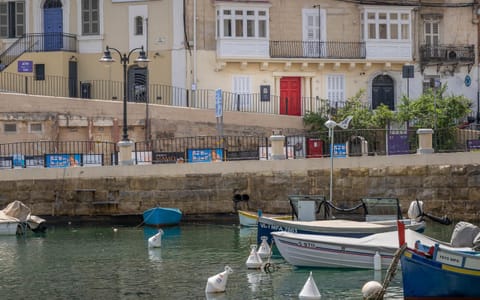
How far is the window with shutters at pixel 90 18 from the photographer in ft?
164

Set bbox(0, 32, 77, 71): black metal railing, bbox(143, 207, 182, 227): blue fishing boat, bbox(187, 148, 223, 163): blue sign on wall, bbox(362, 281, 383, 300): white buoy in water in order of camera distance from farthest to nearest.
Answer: bbox(0, 32, 77, 71): black metal railing, bbox(187, 148, 223, 163): blue sign on wall, bbox(143, 207, 182, 227): blue fishing boat, bbox(362, 281, 383, 300): white buoy in water

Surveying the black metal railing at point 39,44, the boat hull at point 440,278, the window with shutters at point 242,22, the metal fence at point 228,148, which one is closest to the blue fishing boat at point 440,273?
the boat hull at point 440,278

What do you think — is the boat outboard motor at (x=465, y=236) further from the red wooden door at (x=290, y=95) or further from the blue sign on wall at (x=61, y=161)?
the red wooden door at (x=290, y=95)

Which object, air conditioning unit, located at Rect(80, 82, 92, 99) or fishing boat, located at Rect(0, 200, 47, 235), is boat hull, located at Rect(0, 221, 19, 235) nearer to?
fishing boat, located at Rect(0, 200, 47, 235)

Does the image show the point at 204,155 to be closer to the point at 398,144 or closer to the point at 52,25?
the point at 398,144

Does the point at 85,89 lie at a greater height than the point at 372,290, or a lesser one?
greater

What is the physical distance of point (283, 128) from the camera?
1855 inches

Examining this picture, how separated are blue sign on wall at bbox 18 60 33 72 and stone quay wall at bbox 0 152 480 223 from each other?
10269mm

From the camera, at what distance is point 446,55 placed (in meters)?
50.8

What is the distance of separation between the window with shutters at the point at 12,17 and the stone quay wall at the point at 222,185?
12.5 m

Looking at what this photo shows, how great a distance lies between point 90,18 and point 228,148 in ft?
33.7

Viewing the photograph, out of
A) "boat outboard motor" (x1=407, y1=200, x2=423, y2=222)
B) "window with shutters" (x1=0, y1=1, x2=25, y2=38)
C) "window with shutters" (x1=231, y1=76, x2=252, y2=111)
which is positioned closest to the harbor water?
"boat outboard motor" (x1=407, y1=200, x2=423, y2=222)

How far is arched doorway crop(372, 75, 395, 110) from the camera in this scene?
2009 inches

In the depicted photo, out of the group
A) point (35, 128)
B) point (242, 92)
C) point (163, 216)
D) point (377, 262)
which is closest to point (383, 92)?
point (242, 92)
